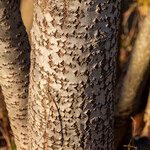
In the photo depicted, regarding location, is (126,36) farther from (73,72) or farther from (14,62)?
(73,72)

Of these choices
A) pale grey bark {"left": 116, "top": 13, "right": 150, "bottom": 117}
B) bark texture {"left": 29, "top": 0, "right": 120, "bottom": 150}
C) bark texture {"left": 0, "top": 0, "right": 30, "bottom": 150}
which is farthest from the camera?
pale grey bark {"left": 116, "top": 13, "right": 150, "bottom": 117}

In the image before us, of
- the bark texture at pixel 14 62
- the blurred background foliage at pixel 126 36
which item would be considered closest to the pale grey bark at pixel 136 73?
the blurred background foliage at pixel 126 36

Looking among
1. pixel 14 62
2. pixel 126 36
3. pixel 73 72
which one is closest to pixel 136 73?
pixel 126 36

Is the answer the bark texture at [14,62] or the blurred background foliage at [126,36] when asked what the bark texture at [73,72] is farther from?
the blurred background foliage at [126,36]

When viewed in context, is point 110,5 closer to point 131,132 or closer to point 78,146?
point 78,146

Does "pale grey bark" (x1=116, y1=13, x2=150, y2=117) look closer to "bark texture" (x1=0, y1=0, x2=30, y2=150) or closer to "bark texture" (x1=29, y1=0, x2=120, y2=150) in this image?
"bark texture" (x1=0, y1=0, x2=30, y2=150)

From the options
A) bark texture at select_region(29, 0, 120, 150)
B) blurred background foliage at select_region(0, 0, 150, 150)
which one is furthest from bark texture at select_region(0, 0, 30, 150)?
blurred background foliage at select_region(0, 0, 150, 150)

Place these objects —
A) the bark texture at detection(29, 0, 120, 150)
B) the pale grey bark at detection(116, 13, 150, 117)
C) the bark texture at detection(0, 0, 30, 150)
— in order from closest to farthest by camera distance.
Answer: the bark texture at detection(29, 0, 120, 150)
the bark texture at detection(0, 0, 30, 150)
the pale grey bark at detection(116, 13, 150, 117)
